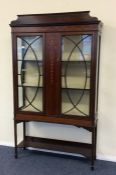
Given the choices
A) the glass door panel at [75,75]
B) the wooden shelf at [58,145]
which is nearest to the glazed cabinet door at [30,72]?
the glass door panel at [75,75]

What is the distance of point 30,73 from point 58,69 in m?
0.44

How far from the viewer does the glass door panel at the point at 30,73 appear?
111 inches

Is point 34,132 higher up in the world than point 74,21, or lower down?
lower down

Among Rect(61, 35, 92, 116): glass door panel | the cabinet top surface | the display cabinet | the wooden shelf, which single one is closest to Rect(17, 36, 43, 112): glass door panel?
the display cabinet

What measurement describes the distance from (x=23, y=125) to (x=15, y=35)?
131cm

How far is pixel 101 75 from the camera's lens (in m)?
2.88

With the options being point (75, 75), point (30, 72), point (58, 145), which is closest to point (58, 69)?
point (75, 75)

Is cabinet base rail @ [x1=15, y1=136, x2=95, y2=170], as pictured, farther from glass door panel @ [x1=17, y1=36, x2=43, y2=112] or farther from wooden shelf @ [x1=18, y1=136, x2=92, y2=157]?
glass door panel @ [x1=17, y1=36, x2=43, y2=112]

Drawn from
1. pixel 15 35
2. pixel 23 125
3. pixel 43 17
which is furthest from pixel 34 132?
pixel 43 17

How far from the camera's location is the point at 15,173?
2.69 metres

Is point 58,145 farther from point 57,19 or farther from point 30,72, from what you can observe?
point 57,19

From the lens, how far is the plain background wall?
2.79 metres

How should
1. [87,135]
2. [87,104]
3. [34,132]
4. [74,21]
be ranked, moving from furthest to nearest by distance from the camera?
1. [34,132]
2. [87,135]
3. [87,104]
4. [74,21]

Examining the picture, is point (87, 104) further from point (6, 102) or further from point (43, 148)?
point (6, 102)
